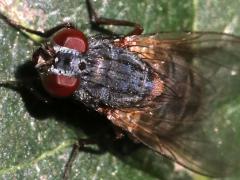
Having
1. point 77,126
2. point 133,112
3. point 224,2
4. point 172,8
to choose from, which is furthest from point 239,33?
point 77,126

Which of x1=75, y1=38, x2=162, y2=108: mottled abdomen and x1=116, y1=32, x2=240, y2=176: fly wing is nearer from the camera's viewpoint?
x1=75, y1=38, x2=162, y2=108: mottled abdomen

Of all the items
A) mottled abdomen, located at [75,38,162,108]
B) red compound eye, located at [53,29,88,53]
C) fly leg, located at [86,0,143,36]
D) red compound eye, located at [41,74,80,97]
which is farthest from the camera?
fly leg, located at [86,0,143,36]

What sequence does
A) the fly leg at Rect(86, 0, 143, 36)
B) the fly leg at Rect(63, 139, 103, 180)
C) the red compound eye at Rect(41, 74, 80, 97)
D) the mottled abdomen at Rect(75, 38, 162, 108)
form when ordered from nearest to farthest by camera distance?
1. the red compound eye at Rect(41, 74, 80, 97)
2. the mottled abdomen at Rect(75, 38, 162, 108)
3. the fly leg at Rect(63, 139, 103, 180)
4. the fly leg at Rect(86, 0, 143, 36)

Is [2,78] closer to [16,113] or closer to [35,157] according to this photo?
[16,113]

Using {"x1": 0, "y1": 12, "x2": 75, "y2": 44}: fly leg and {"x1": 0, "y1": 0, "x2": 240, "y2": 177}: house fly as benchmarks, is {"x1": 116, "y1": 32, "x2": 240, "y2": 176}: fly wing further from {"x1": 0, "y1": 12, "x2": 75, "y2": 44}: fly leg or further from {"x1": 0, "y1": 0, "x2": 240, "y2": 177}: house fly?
{"x1": 0, "y1": 12, "x2": 75, "y2": 44}: fly leg

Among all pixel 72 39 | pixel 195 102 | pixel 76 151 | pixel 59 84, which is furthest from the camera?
pixel 195 102


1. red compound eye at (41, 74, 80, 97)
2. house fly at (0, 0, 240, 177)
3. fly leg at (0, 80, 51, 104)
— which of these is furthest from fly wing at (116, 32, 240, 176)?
fly leg at (0, 80, 51, 104)

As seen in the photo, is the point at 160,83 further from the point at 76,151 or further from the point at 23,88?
the point at 23,88

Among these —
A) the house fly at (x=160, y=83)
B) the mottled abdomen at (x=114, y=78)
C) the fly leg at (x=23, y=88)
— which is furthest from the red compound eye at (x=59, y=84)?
the fly leg at (x=23, y=88)

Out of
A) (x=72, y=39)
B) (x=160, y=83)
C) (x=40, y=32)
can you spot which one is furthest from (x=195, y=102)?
(x=40, y=32)
